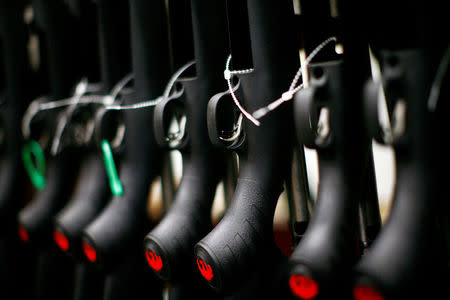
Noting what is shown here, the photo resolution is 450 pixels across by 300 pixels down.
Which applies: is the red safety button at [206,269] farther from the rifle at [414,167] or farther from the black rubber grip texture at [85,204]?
the black rubber grip texture at [85,204]

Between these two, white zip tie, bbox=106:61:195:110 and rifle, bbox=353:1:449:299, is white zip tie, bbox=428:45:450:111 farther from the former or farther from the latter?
white zip tie, bbox=106:61:195:110

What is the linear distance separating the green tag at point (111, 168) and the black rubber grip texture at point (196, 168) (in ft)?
0.42

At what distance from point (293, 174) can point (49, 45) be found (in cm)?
51

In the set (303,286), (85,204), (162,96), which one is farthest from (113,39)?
(303,286)

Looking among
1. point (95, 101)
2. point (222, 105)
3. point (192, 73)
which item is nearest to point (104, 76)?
point (95, 101)

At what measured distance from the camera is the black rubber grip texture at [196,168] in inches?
23.4

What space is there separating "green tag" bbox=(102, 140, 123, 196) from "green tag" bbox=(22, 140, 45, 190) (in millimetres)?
280

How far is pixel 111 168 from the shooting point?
708 mm

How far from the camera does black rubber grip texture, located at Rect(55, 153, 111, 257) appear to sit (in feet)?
2.47

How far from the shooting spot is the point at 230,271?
1.70 ft

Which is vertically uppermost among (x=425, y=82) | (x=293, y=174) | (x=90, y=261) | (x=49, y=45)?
(x=49, y=45)

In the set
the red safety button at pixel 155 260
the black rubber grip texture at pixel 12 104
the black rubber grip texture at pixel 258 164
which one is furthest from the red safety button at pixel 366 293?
the black rubber grip texture at pixel 12 104

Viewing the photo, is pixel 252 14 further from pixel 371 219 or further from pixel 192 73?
pixel 371 219

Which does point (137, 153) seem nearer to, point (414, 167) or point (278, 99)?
point (278, 99)
